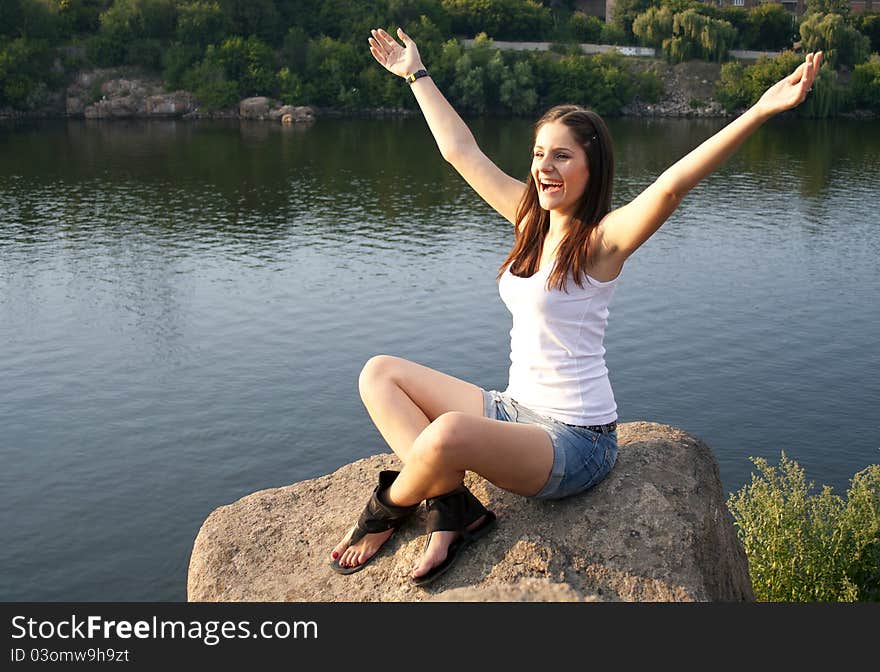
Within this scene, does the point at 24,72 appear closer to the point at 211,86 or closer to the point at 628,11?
the point at 211,86

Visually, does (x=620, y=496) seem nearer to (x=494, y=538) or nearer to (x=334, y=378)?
(x=494, y=538)

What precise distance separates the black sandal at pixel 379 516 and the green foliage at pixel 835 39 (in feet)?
252

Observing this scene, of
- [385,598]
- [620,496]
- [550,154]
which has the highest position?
[550,154]

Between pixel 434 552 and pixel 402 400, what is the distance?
0.85 meters

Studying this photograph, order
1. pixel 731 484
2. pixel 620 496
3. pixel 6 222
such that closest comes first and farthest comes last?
pixel 620 496, pixel 731 484, pixel 6 222

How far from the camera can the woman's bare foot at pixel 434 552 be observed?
215 inches

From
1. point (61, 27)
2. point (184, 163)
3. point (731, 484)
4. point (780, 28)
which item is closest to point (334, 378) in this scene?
point (731, 484)

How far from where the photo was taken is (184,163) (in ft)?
150

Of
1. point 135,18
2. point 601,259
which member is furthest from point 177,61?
point 601,259

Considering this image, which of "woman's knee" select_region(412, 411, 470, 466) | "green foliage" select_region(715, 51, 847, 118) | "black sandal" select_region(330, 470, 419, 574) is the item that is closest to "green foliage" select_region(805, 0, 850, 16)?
"green foliage" select_region(715, 51, 847, 118)

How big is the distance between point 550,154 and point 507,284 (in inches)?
29.5

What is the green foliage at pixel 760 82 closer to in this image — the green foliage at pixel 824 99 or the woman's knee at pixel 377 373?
the green foliage at pixel 824 99

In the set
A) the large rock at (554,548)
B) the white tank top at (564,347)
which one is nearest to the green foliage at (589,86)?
the large rock at (554,548)

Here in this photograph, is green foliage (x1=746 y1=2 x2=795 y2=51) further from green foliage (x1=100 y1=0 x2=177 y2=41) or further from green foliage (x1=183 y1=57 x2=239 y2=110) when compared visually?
green foliage (x1=100 y1=0 x2=177 y2=41)
